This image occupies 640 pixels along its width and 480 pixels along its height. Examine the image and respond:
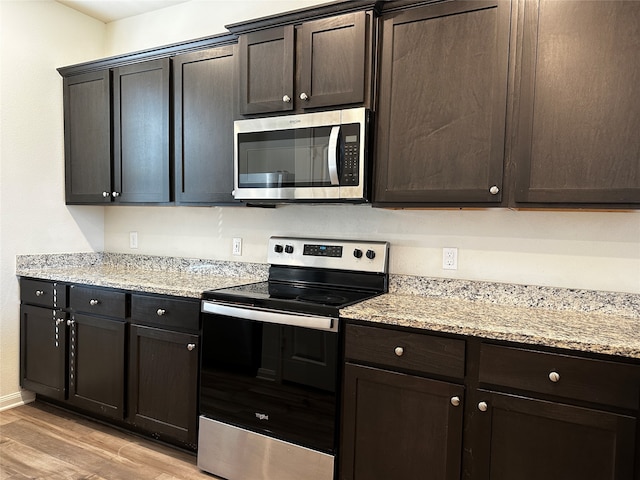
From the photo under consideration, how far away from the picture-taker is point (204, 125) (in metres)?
2.64

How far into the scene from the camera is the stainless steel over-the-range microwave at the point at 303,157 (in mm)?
2104

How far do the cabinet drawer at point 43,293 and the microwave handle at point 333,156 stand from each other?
6.10 feet

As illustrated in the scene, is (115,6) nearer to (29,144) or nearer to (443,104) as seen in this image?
(29,144)

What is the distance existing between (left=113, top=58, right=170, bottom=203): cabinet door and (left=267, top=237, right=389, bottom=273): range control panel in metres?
0.79

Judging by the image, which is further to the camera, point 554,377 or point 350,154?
point 350,154

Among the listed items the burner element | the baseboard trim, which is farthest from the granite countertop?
the baseboard trim

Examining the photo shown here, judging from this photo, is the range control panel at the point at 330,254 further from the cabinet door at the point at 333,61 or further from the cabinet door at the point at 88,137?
the cabinet door at the point at 88,137

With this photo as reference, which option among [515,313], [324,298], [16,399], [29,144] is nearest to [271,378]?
[324,298]

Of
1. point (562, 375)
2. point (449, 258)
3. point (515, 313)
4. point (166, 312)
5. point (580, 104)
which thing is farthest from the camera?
point (166, 312)

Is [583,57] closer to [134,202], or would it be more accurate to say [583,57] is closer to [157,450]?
[134,202]

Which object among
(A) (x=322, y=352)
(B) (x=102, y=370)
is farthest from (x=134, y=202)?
(A) (x=322, y=352)

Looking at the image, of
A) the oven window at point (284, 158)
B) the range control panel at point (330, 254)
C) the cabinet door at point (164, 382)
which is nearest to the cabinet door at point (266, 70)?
the oven window at point (284, 158)

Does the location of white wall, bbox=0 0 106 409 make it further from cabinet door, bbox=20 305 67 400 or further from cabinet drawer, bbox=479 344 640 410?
cabinet drawer, bbox=479 344 640 410

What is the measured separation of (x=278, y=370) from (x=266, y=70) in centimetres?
149
